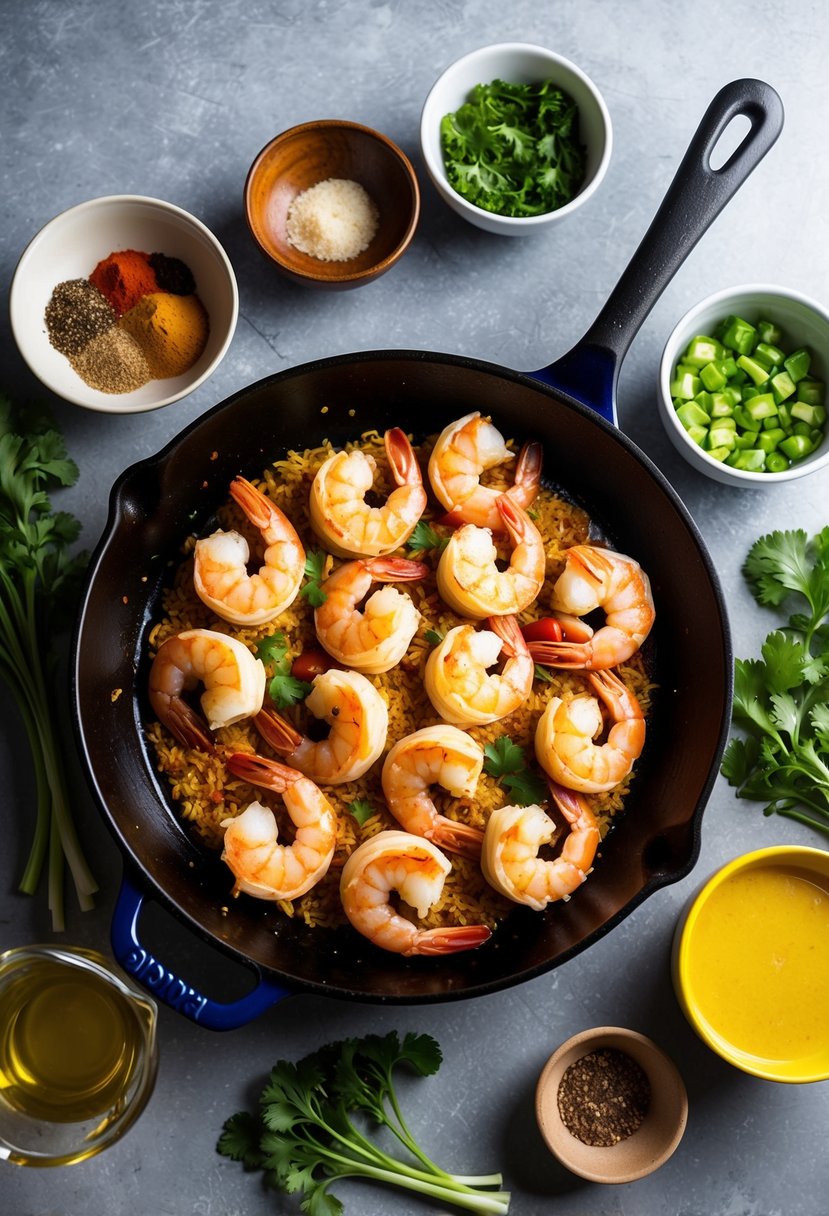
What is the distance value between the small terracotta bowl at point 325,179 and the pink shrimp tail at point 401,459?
0.47 meters

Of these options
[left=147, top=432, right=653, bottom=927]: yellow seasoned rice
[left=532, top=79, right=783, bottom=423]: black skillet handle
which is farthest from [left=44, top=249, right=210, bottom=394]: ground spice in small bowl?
[left=532, top=79, right=783, bottom=423]: black skillet handle

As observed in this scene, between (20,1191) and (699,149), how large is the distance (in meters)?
3.41

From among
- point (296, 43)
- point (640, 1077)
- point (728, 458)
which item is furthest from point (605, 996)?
point (296, 43)

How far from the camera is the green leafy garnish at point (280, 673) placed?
295 centimetres

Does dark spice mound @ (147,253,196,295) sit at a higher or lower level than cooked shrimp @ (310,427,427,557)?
higher

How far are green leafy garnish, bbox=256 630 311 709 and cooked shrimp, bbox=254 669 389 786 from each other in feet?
0.11

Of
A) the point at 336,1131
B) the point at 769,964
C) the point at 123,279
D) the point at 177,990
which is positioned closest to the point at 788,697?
the point at 769,964

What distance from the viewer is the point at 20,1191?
3.00m

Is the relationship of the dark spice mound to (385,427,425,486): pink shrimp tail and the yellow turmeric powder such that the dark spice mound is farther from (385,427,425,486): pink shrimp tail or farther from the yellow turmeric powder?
(385,427,425,486): pink shrimp tail

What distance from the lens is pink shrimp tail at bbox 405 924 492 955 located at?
9.17 ft

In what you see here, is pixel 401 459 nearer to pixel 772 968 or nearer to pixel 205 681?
pixel 205 681

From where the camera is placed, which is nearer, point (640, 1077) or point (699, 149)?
point (699, 149)

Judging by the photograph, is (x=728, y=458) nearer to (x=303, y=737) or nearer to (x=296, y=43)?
→ (x=303, y=737)

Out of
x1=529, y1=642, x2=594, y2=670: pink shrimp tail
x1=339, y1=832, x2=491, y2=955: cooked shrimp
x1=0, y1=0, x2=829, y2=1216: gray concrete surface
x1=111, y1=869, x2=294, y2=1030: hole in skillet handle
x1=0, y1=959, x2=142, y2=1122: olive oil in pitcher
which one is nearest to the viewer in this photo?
x1=111, y1=869, x2=294, y2=1030: hole in skillet handle
